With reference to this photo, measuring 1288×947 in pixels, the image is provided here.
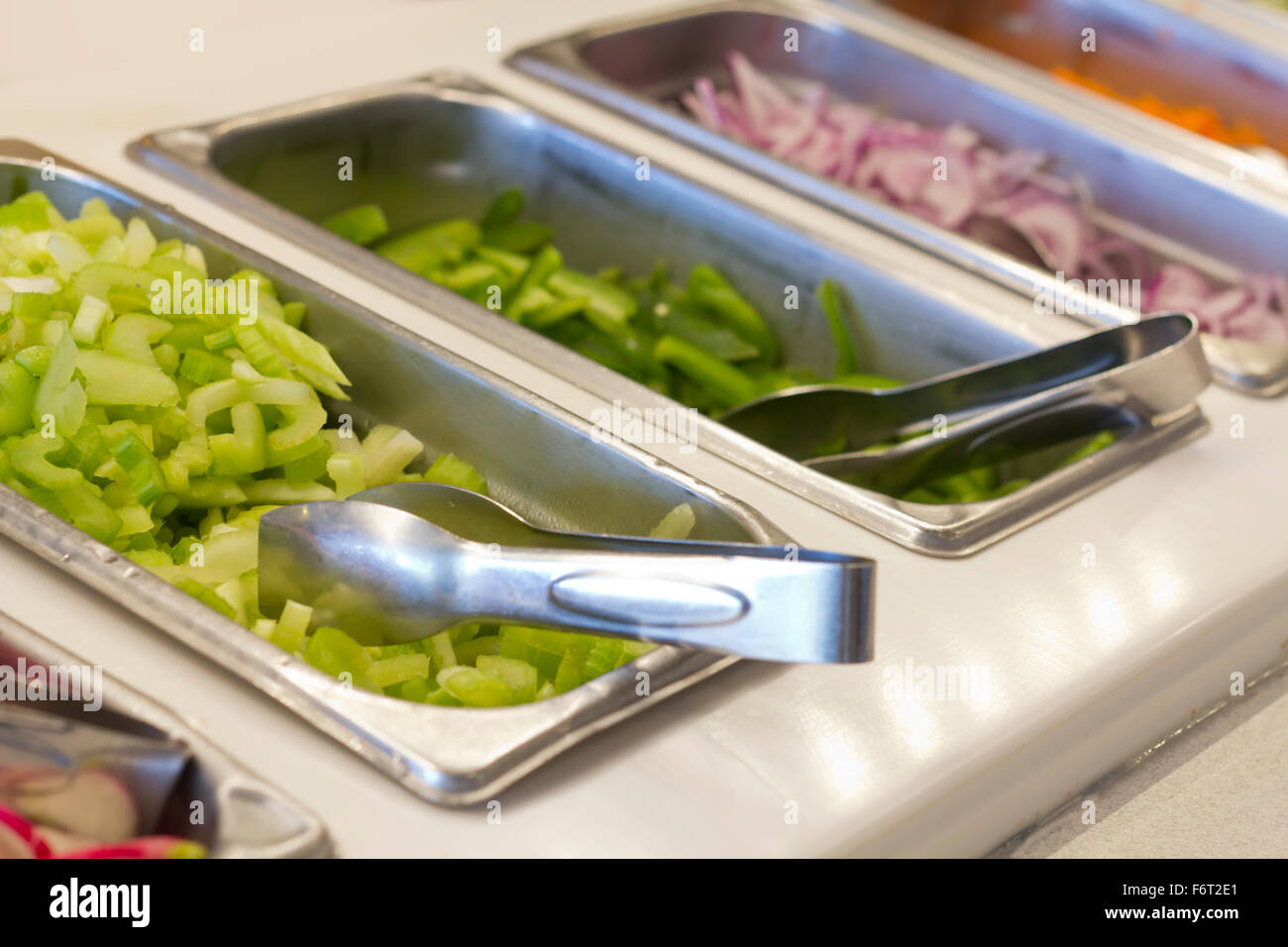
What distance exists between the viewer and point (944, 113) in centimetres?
194

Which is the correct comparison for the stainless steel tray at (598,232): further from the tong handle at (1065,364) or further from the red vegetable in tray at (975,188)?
the red vegetable in tray at (975,188)

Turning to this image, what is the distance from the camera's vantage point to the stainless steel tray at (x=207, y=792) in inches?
26.3

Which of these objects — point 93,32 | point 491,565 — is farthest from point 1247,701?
point 93,32

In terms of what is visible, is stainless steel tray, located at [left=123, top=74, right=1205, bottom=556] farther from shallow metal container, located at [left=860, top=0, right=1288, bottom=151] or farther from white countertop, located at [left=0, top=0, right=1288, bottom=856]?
shallow metal container, located at [left=860, top=0, right=1288, bottom=151]

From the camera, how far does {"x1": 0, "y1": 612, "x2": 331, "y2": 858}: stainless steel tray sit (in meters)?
0.67

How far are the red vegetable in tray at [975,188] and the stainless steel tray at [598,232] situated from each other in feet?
0.72

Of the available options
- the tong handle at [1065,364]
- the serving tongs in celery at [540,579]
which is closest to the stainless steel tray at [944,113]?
the tong handle at [1065,364]

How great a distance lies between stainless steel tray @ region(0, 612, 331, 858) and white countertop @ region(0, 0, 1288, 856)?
0.04 metres

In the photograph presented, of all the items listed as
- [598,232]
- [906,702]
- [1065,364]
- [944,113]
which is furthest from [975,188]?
[906,702]

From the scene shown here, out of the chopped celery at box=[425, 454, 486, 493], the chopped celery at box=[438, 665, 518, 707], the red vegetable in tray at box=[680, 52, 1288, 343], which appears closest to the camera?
the chopped celery at box=[438, 665, 518, 707]

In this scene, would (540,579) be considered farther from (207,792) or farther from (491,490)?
(491,490)

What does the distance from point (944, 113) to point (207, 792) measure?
1532 millimetres

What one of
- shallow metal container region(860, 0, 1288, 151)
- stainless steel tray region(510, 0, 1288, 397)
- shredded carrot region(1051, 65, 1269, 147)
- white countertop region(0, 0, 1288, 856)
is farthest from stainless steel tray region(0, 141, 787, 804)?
shredded carrot region(1051, 65, 1269, 147)
